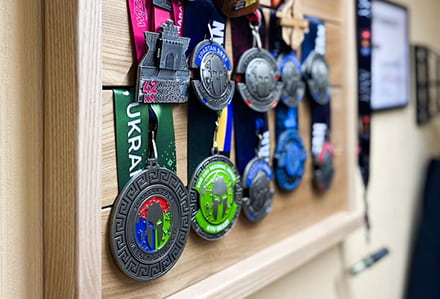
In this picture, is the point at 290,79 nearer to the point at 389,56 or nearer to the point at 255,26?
the point at 255,26

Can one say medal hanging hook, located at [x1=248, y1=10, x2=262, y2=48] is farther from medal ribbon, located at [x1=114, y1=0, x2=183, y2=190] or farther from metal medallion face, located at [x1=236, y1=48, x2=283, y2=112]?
medal ribbon, located at [x1=114, y1=0, x2=183, y2=190]

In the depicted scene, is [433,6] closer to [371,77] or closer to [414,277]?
[371,77]

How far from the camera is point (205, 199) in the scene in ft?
2.19

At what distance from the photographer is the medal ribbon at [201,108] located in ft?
2.11

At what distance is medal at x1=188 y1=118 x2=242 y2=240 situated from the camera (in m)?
0.66

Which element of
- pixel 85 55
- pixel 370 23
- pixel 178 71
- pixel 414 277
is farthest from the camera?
pixel 414 277

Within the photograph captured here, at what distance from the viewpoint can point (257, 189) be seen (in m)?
0.78

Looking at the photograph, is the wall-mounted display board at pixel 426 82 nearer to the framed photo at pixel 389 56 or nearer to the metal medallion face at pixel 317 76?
the framed photo at pixel 389 56

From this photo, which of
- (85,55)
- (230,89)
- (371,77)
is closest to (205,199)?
(230,89)

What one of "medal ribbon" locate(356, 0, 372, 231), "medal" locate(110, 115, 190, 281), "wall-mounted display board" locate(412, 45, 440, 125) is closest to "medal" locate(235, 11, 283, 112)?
"medal" locate(110, 115, 190, 281)

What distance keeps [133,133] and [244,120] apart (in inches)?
9.8

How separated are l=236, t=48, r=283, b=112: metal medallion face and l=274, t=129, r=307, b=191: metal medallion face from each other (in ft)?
0.29

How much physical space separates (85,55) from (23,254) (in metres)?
0.23

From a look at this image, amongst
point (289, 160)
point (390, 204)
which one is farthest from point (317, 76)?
point (390, 204)
